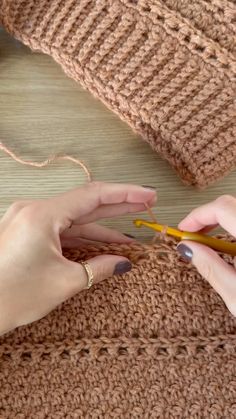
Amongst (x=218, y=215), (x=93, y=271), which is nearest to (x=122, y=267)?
(x=93, y=271)

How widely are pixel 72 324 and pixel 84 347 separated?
39 millimetres

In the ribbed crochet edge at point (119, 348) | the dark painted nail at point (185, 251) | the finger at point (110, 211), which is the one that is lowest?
the ribbed crochet edge at point (119, 348)

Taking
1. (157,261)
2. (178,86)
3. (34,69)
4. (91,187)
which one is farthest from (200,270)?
(34,69)

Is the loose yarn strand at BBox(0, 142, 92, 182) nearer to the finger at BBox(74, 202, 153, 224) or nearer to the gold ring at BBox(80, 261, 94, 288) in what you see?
the finger at BBox(74, 202, 153, 224)

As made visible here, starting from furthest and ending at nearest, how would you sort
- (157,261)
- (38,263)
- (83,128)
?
(83,128) → (157,261) → (38,263)

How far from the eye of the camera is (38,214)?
875 mm

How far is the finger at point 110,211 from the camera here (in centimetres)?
97

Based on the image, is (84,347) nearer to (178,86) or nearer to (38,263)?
(38,263)

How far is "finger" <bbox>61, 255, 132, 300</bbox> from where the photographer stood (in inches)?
34.2

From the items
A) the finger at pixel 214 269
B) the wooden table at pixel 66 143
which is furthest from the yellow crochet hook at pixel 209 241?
the wooden table at pixel 66 143

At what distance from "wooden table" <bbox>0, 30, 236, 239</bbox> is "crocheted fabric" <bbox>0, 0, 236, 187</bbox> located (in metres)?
0.04

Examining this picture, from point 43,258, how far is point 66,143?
0.29m

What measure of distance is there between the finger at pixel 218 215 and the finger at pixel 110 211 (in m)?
0.10

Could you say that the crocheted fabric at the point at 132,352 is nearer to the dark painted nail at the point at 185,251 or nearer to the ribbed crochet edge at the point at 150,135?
the dark painted nail at the point at 185,251
